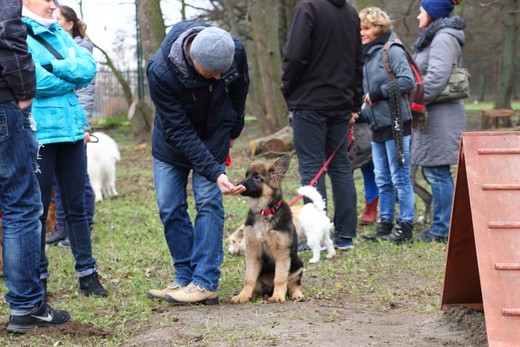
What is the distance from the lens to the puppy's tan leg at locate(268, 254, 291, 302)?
18.0 feet

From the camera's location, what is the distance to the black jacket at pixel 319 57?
283 inches

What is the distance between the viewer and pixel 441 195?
7898 millimetres

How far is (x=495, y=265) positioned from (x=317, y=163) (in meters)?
3.73

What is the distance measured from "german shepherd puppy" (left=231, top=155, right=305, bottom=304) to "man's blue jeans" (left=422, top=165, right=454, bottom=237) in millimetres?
2732

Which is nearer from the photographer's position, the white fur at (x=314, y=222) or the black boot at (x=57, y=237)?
the white fur at (x=314, y=222)

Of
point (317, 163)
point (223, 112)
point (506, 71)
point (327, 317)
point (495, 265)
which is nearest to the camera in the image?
point (495, 265)

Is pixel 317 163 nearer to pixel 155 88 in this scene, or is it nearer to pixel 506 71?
pixel 155 88

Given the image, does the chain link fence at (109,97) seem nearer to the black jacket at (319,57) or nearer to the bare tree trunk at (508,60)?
the bare tree trunk at (508,60)

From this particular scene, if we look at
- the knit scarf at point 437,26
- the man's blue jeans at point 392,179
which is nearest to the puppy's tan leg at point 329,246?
the man's blue jeans at point 392,179

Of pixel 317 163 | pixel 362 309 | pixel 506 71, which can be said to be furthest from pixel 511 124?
pixel 362 309

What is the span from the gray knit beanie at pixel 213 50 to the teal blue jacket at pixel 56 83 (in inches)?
41.9

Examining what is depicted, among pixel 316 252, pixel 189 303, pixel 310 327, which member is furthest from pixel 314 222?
pixel 310 327

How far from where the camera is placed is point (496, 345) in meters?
3.37

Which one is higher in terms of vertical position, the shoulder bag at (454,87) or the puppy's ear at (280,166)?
the shoulder bag at (454,87)
